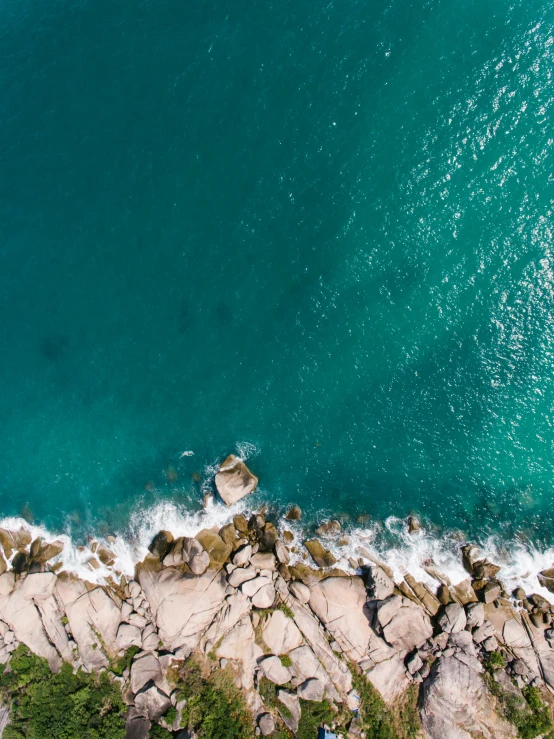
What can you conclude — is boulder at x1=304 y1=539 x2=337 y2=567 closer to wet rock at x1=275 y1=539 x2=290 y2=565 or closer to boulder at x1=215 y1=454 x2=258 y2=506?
wet rock at x1=275 y1=539 x2=290 y2=565

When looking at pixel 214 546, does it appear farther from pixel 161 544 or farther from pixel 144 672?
pixel 144 672

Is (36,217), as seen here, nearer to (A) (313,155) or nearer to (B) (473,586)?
(A) (313,155)

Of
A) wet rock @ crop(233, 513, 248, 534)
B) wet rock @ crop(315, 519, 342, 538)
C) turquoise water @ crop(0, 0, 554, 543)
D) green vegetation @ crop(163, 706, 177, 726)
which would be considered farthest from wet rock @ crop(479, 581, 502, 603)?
green vegetation @ crop(163, 706, 177, 726)

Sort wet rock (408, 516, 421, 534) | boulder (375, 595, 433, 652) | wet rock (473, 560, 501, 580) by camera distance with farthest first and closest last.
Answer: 1. wet rock (408, 516, 421, 534)
2. wet rock (473, 560, 501, 580)
3. boulder (375, 595, 433, 652)

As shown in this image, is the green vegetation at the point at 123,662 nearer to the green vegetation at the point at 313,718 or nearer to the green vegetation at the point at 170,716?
the green vegetation at the point at 170,716

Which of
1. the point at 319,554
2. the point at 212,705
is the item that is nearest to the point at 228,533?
the point at 319,554

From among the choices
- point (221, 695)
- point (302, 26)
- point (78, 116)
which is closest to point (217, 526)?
point (221, 695)
